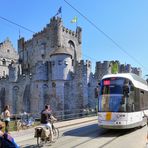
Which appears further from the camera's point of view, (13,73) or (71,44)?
(71,44)

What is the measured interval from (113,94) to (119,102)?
558mm

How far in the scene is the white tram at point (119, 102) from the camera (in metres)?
16.5

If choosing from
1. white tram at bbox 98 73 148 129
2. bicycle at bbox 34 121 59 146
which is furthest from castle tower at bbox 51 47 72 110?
bicycle at bbox 34 121 59 146

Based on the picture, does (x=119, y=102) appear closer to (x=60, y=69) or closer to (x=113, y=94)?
(x=113, y=94)

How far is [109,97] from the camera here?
17125 mm

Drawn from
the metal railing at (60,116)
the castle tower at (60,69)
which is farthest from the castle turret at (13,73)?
the metal railing at (60,116)

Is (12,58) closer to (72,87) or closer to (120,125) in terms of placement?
(72,87)

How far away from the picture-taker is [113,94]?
17.0 meters

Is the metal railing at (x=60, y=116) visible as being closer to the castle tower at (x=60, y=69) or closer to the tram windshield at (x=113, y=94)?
the castle tower at (x=60, y=69)

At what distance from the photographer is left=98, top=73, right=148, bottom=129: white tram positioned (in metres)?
16.5

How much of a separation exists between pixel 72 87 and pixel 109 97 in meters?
28.9

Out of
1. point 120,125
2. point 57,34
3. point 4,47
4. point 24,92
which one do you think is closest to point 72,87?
point 24,92

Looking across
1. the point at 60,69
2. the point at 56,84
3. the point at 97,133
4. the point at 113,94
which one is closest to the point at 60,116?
the point at 56,84

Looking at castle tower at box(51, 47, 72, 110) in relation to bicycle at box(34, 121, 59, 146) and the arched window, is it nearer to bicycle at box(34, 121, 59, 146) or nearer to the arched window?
the arched window
